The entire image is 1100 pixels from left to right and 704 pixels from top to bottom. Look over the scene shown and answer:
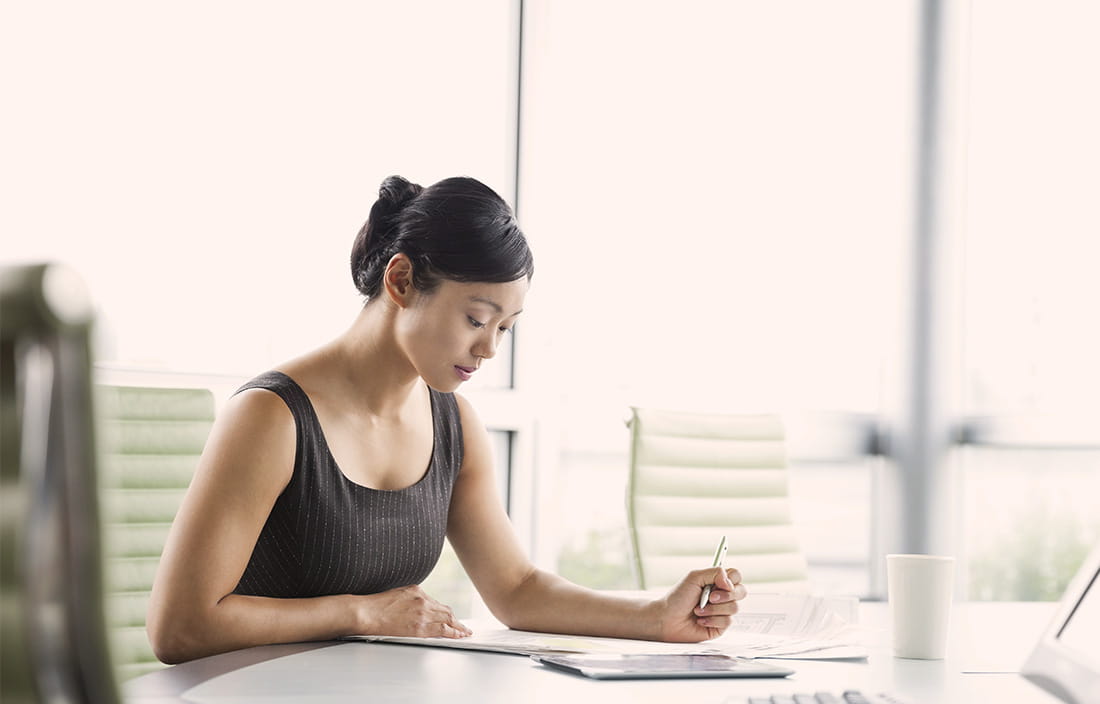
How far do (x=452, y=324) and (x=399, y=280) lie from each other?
0.39ft

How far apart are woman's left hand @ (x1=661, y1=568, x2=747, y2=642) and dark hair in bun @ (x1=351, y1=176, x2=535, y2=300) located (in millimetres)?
545

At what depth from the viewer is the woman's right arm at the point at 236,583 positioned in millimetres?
1473

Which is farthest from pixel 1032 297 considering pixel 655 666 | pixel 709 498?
pixel 655 666

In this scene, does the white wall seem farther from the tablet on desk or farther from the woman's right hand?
the tablet on desk

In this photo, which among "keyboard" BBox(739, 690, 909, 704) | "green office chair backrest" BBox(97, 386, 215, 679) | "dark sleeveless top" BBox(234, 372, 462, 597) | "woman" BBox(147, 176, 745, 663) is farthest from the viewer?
"green office chair backrest" BBox(97, 386, 215, 679)

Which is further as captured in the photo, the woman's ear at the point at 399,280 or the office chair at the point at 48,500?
the woman's ear at the point at 399,280

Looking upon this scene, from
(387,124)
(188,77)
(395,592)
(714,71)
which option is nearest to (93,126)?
(188,77)

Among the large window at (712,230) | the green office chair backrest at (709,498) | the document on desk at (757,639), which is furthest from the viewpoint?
the large window at (712,230)

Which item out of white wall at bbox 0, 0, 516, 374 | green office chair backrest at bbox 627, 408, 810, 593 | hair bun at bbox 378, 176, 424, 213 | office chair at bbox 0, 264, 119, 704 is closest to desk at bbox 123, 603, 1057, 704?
office chair at bbox 0, 264, 119, 704

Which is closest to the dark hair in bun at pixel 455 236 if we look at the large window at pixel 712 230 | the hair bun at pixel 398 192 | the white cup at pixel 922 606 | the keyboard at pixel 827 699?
the hair bun at pixel 398 192

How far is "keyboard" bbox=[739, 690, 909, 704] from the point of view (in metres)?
1.00

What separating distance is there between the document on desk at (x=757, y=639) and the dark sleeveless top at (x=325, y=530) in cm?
17

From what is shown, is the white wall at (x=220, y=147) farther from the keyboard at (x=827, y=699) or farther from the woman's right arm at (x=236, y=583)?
the keyboard at (x=827, y=699)

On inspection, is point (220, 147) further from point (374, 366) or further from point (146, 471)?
point (374, 366)
